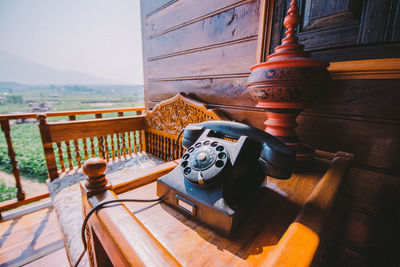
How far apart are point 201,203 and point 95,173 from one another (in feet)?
0.84

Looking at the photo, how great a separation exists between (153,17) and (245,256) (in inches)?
75.8

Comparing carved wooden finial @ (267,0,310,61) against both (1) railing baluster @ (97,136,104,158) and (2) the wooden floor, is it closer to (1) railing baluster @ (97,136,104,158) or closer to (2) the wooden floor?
(1) railing baluster @ (97,136,104,158)

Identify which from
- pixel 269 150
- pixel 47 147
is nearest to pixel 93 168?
pixel 269 150

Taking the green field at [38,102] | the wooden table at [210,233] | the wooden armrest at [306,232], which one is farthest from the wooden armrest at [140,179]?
the green field at [38,102]

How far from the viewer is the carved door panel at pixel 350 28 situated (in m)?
0.56

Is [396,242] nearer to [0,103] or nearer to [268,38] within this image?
[268,38]

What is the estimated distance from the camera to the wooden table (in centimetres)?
23

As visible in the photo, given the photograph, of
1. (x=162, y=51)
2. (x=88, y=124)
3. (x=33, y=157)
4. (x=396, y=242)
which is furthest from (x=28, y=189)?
(x=396, y=242)

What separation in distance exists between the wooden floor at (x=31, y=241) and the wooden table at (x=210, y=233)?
1265mm

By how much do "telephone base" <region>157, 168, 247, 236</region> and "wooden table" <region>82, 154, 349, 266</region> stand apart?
0.02 m

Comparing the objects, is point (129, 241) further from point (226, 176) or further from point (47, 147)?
point (47, 147)

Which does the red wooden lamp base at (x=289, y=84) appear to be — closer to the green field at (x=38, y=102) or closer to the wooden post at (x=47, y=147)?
the wooden post at (x=47, y=147)

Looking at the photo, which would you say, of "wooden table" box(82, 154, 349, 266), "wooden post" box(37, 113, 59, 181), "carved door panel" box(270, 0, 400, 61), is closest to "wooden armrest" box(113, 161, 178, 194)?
"wooden table" box(82, 154, 349, 266)

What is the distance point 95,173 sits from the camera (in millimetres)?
394
